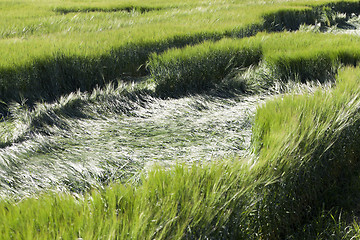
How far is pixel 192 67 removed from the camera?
3928mm

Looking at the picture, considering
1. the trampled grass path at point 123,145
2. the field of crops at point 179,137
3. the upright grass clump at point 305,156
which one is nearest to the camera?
the field of crops at point 179,137

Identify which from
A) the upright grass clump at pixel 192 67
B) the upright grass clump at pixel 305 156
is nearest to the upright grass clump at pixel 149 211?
the upright grass clump at pixel 305 156

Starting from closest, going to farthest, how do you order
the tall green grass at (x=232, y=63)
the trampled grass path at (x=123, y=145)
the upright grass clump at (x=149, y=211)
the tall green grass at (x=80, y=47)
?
1. the upright grass clump at (x=149, y=211)
2. the trampled grass path at (x=123, y=145)
3. the tall green grass at (x=80, y=47)
4. the tall green grass at (x=232, y=63)

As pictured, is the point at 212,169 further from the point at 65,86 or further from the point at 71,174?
the point at 65,86

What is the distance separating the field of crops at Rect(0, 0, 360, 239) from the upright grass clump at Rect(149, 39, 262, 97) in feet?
0.05

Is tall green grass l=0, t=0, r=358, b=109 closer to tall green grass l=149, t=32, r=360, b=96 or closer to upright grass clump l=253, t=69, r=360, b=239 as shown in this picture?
tall green grass l=149, t=32, r=360, b=96

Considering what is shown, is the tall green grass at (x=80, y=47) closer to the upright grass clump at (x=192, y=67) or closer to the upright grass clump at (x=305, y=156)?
the upright grass clump at (x=192, y=67)

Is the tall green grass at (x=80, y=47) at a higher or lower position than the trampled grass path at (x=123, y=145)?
higher

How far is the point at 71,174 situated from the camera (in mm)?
2051

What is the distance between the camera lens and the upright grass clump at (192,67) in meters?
3.82

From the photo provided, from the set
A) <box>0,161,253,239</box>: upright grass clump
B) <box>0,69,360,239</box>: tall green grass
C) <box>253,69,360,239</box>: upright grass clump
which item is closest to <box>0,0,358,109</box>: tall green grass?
<box>0,69,360,239</box>: tall green grass

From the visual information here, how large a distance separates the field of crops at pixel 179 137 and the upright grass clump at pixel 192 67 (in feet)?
0.05

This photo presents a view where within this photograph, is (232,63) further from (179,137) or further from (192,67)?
(179,137)

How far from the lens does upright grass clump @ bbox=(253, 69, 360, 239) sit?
1708mm
